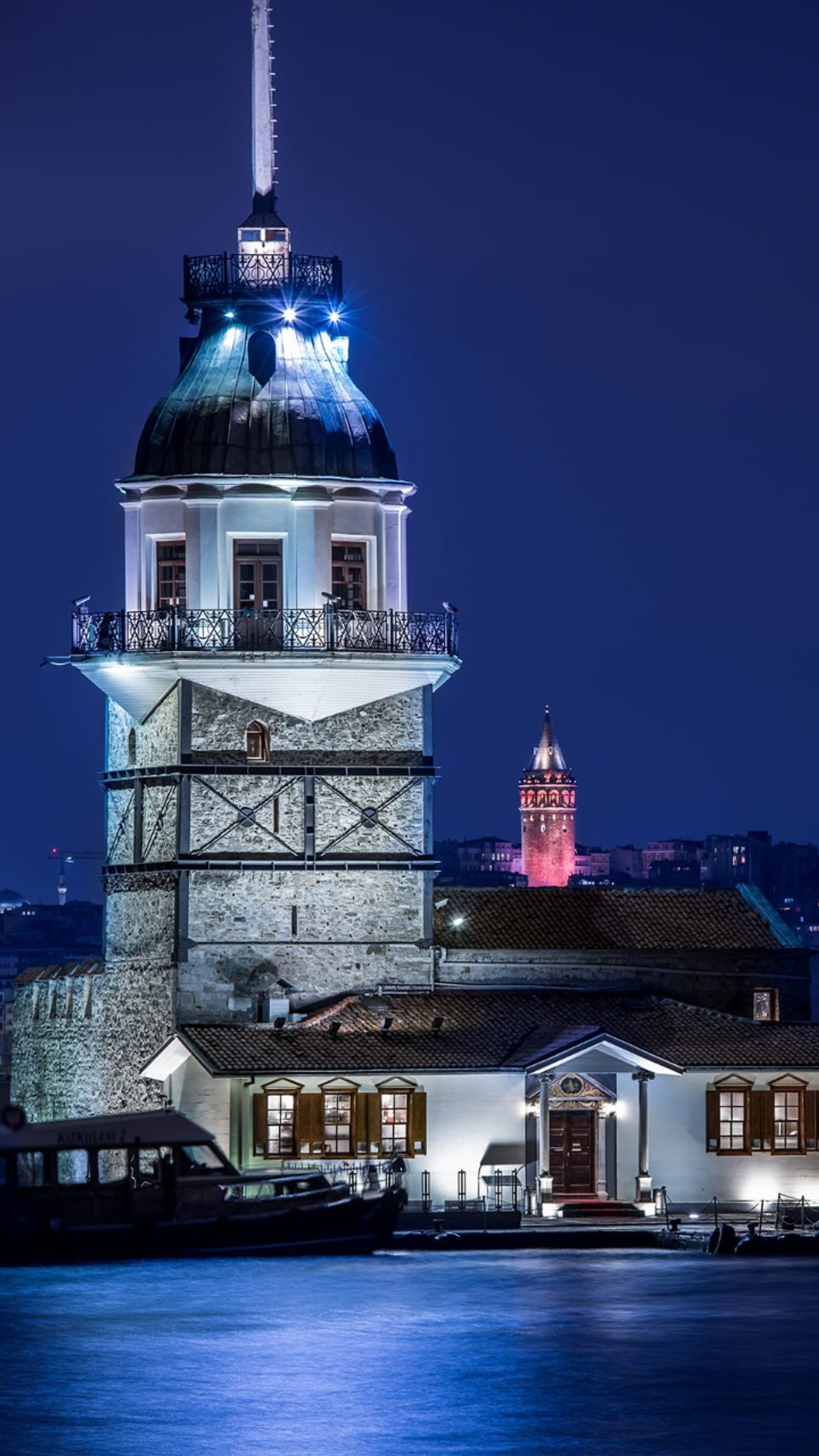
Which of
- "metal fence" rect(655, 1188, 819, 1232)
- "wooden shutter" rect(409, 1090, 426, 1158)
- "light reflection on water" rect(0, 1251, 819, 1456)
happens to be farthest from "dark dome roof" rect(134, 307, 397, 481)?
"light reflection on water" rect(0, 1251, 819, 1456)

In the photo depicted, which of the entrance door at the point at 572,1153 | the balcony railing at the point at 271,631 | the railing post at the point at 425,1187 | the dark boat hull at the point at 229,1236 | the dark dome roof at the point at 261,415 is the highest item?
the dark dome roof at the point at 261,415

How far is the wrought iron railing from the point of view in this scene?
7700 cm

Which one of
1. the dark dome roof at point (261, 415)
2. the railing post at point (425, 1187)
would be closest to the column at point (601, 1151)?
the railing post at point (425, 1187)

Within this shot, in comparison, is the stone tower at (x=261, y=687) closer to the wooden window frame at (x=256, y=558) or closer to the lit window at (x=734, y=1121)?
the wooden window frame at (x=256, y=558)

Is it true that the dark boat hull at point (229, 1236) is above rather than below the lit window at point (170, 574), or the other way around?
below

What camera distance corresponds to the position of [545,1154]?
7175cm

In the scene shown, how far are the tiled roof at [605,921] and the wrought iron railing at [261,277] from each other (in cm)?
1358

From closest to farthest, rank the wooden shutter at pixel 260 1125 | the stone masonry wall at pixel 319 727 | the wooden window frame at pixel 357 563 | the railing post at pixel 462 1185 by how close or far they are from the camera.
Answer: the wooden shutter at pixel 260 1125 → the railing post at pixel 462 1185 → the stone masonry wall at pixel 319 727 → the wooden window frame at pixel 357 563

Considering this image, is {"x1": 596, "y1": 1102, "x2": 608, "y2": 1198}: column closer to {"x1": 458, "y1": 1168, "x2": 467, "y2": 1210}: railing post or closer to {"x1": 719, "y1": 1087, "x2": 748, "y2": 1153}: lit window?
{"x1": 719, "y1": 1087, "x2": 748, "y2": 1153}: lit window

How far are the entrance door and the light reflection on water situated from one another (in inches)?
286

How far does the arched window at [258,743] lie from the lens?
7531 centimetres

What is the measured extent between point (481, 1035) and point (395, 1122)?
2.91 metres

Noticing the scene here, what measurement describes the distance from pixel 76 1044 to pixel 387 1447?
1382 inches

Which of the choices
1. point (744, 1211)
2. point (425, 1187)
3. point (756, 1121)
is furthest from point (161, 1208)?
point (756, 1121)
